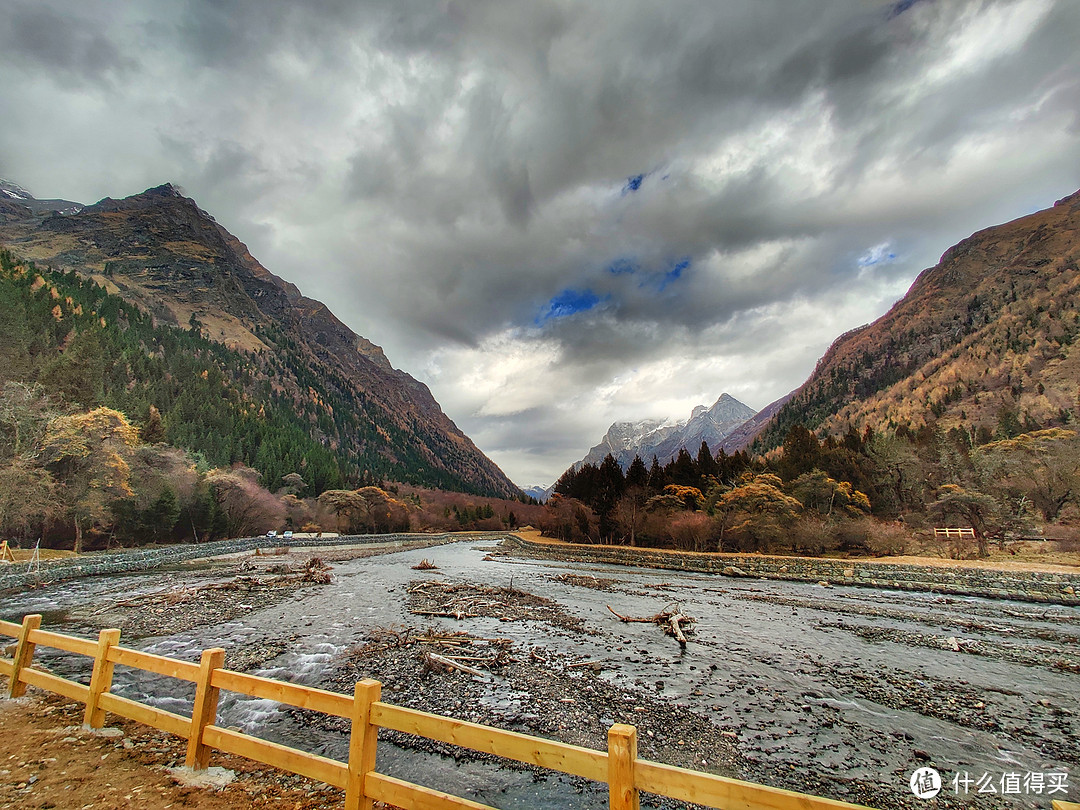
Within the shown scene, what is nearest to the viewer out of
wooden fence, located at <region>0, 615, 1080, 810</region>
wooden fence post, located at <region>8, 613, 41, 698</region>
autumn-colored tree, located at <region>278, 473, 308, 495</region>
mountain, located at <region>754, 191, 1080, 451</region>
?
wooden fence, located at <region>0, 615, 1080, 810</region>

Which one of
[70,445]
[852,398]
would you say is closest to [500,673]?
[70,445]

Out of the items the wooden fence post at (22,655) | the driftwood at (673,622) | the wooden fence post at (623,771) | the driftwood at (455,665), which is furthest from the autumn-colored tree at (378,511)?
the wooden fence post at (623,771)

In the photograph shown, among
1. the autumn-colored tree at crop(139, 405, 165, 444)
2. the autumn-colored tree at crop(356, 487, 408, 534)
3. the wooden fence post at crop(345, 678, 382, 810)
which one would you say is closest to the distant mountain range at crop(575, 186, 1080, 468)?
the autumn-colored tree at crop(356, 487, 408, 534)

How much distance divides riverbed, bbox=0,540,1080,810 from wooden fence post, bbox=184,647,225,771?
3.02 meters

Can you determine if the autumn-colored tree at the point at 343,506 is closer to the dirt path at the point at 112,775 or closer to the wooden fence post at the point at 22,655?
the wooden fence post at the point at 22,655

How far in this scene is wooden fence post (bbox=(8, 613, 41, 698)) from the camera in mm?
7646

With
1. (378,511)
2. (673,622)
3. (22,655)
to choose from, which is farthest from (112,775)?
(378,511)

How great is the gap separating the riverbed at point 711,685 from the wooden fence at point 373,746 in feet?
11.0

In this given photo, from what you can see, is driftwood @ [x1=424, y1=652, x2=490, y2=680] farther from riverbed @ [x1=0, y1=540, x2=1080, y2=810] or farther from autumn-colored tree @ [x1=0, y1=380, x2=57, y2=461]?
autumn-colored tree @ [x1=0, y1=380, x2=57, y2=461]

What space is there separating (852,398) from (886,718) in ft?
660

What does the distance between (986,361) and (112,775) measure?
187133mm

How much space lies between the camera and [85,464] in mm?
39906

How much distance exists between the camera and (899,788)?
778 centimetres

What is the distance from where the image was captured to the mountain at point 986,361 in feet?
350
